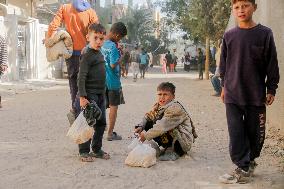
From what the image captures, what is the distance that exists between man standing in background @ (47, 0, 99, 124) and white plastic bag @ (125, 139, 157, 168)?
78.4 inches

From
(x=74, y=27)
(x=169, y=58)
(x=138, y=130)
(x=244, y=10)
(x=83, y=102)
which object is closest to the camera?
(x=244, y=10)

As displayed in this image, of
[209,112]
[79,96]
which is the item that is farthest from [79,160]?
[209,112]

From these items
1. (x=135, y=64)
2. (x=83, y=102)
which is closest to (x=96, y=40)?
(x=83, y=102)

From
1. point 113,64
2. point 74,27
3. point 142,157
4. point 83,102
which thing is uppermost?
point 74,27

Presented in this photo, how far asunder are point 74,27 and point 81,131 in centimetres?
236

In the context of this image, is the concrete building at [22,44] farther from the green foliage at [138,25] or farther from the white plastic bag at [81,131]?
the green foliage at [138,25]

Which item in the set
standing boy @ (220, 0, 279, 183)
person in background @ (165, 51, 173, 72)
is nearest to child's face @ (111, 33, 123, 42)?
standing boy @ (220, 0, 279, 183)

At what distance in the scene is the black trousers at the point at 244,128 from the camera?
512 centimetres

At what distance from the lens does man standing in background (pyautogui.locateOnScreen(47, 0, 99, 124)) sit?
25.0ft

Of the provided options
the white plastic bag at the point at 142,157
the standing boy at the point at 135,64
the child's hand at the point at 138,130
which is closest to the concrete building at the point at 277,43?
the child's hand at the point at 138,130

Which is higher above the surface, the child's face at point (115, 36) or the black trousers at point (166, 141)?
the child's face at point (115, 36)

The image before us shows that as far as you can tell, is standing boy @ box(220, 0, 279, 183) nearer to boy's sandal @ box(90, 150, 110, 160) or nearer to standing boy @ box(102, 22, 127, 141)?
boy's sandal @ box(90, 150, 110, 160)

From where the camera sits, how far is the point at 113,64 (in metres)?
7.25

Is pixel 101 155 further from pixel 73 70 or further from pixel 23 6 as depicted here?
pixel 23 6
